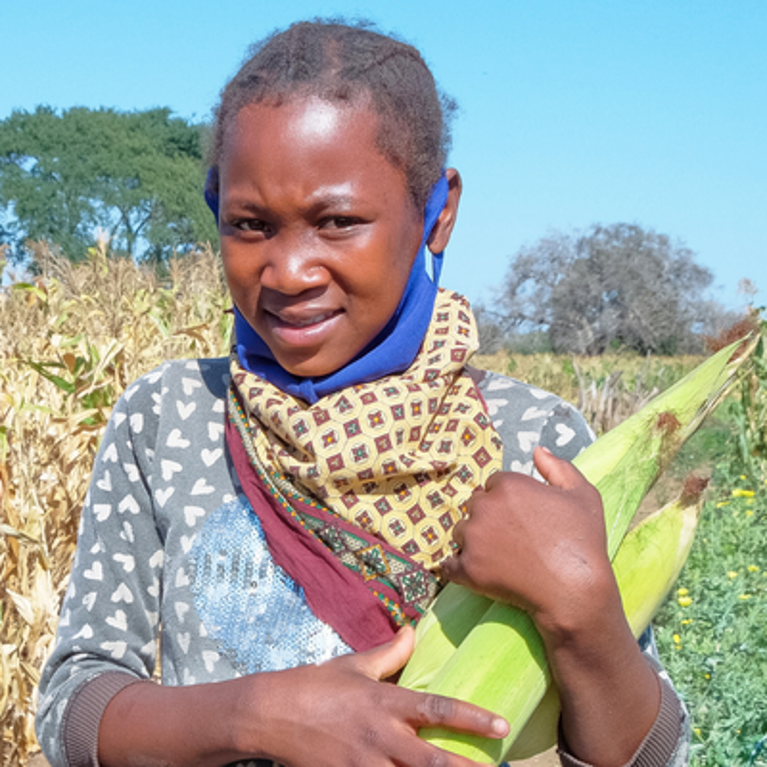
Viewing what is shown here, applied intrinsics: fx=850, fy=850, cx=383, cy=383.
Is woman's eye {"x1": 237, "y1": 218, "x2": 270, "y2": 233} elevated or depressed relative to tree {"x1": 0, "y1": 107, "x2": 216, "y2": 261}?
depressed

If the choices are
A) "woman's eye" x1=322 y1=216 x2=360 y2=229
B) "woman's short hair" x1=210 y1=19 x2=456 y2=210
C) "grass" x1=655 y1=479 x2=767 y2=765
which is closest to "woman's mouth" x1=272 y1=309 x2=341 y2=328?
"woman's eye" x1=322 y1=216 x2=360 y2=229

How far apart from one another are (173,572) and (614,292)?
35328 mm

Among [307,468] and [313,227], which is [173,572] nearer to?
[307,468]

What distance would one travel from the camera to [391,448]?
1.31 metres

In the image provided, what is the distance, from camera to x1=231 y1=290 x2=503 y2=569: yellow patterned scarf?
4.24 ft

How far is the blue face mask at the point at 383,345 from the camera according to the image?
136 centimetres

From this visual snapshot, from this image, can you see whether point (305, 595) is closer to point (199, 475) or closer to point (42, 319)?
point (199, 475)

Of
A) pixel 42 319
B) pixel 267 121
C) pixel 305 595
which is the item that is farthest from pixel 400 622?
pixel 42 319

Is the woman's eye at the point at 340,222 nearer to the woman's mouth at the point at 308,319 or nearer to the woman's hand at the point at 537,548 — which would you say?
the woman's mouth at the point at 308,319

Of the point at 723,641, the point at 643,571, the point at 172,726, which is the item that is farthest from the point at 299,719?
the point at 723,641

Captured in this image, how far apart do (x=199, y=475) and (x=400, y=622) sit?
16.1 inches

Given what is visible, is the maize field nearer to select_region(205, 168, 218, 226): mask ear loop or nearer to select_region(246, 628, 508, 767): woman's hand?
select_region(246, 628, 508, 767): woman's hand

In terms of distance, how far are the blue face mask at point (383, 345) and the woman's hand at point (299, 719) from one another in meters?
0.41

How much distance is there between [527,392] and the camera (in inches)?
57.6
